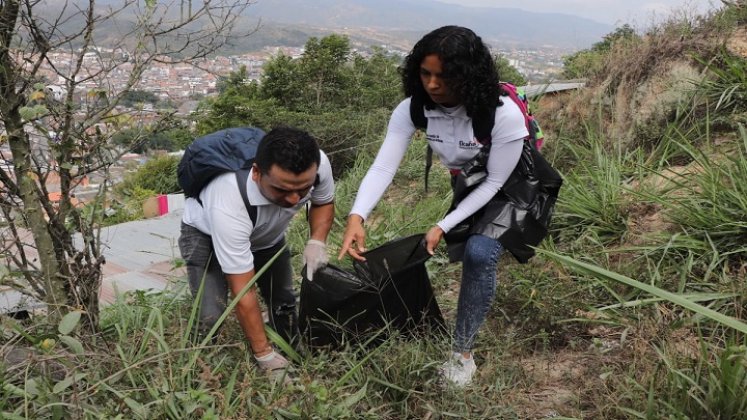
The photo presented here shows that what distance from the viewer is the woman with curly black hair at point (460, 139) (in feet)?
6.29

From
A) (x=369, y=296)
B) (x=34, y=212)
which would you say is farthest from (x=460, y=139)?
(x=34, y=212)

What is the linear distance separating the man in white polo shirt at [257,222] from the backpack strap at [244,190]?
0.01 meters

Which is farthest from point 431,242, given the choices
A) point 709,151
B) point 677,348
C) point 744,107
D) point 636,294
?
point 744,107

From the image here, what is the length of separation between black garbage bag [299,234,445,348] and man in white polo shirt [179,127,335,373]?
0.11 m

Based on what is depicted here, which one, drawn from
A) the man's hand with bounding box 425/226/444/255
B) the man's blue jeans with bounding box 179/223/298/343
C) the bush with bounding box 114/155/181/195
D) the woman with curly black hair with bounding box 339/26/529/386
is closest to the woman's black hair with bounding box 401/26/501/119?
the woman with curly black hair with bounding box 339/26/529/386

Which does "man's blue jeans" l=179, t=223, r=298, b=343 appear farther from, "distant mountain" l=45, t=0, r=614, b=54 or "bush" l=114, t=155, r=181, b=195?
"bush" l=114, t=155, r=181, b=195

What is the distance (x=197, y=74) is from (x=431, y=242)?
3.79ft

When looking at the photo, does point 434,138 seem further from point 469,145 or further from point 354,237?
point 354,237

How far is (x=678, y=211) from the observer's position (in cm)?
275

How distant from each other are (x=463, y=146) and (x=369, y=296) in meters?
0.67

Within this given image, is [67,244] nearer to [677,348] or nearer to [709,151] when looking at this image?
[677,348]

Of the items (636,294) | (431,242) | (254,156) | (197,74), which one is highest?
(197,74)

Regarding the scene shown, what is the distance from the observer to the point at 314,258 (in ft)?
7.25

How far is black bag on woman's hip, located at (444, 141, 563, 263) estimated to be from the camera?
6.73ft
